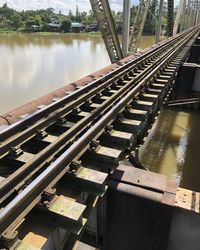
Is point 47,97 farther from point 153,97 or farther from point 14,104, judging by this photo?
point 14,104

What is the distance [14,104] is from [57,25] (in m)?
85.2

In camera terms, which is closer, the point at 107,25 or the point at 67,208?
the point at 67,208

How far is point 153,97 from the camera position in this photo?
6.13 meters

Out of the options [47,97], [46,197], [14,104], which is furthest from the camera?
[14,104]

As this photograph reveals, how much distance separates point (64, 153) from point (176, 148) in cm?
953

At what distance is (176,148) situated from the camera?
12.0 meters

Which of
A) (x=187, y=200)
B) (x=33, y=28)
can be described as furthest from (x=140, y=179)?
(x=33, y=28)

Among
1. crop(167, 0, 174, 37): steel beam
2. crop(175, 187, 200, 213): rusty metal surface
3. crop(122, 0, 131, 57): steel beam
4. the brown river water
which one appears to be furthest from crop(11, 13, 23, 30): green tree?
crop(175, 187, 200, 213): rusty metal surface

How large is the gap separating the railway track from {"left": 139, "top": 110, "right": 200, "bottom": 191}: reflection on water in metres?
4.62

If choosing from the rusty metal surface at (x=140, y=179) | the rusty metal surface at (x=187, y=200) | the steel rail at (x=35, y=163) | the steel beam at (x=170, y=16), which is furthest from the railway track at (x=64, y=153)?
the steel beam at (x=170, y=16)

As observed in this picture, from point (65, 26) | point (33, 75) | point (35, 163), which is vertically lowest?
point (33, 75)

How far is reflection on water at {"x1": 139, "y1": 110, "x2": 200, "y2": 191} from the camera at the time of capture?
33.3 ft

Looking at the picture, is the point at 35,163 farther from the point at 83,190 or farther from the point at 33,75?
the point at 33,75

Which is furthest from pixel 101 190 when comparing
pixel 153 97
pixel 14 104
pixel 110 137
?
pixel 14 104
